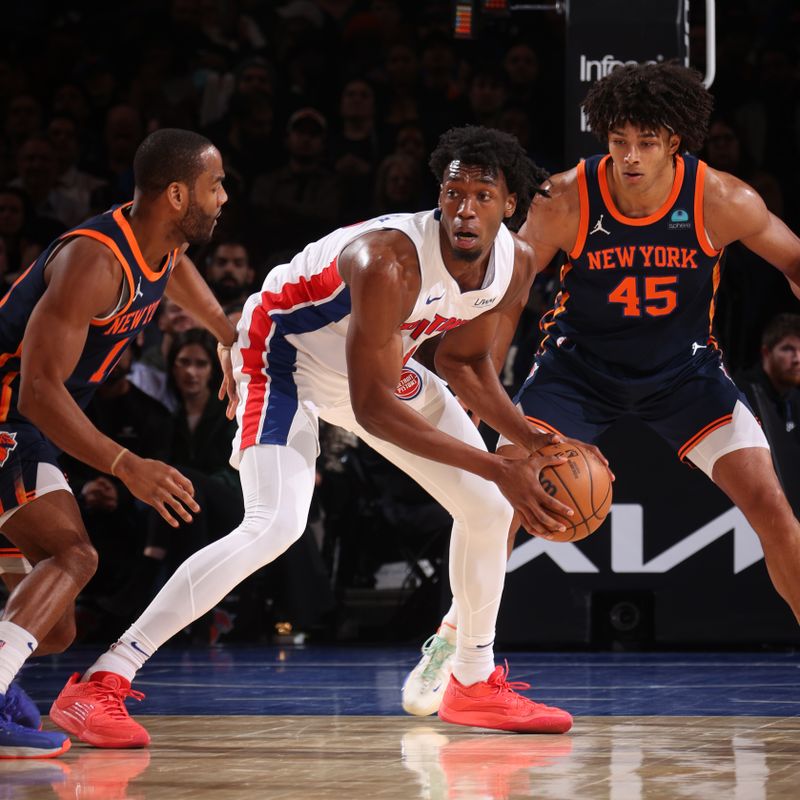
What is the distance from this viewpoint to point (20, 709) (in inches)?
152

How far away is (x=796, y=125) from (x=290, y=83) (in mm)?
3410

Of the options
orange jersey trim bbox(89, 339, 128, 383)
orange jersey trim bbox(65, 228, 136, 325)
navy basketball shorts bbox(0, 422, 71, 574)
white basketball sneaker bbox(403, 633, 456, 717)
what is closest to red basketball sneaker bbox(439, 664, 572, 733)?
white basketball sneaker bbox(403, 633, 456, 717)

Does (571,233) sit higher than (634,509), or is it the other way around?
→ (571,233)

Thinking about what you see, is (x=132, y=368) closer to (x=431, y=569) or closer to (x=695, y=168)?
(x=431, y=569)

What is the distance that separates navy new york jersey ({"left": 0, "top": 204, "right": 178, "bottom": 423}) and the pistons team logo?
775 millimetres

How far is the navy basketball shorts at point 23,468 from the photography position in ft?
12.5

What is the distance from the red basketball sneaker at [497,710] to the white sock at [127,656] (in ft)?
3.02

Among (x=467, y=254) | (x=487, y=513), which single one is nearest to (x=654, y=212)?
(x=467, y=254)

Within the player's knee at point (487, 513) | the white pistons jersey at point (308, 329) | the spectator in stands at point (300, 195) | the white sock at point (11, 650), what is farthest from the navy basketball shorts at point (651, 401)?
the spectator in stands at point (300, 195)

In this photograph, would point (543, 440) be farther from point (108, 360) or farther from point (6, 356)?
point (6, 356)

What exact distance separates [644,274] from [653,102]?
0.54 meters

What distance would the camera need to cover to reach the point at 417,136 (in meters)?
8.75

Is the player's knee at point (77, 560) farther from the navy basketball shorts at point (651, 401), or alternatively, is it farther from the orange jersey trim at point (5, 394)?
the navy basketball shorts at point (651, 401)

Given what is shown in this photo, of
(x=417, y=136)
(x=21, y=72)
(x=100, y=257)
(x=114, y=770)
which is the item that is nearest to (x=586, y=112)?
(x=100, y=257)
